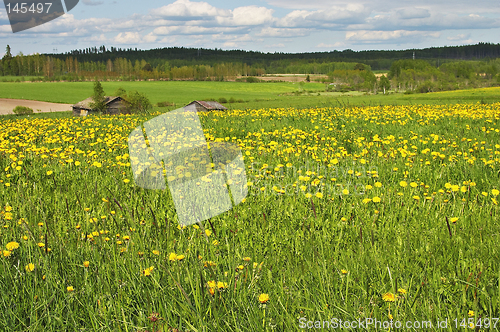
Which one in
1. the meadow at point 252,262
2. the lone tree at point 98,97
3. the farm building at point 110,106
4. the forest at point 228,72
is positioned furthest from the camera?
the forest at point 228,72

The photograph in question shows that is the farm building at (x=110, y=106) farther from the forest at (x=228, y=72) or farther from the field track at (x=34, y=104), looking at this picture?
the forest at (x=228, y=72)

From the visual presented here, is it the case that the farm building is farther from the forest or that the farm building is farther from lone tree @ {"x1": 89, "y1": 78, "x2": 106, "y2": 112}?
the forest

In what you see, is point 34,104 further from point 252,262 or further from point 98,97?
point 252,262

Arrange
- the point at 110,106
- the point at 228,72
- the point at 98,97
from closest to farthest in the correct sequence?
1. the point at 98,97
2. the point at 110,106
3. the point at 228,72

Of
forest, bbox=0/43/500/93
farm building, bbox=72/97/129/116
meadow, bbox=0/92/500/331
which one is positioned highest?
forest, bbox=0/43/500/93

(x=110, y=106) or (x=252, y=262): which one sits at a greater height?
(x=110, y=106)

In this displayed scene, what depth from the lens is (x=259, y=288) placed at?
218cm

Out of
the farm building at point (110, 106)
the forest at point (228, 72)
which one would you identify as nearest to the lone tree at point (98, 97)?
the farm building at point (110, 106)

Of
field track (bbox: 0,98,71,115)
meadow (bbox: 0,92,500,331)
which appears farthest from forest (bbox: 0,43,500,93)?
meadow (bbox: 0,92,500,331)

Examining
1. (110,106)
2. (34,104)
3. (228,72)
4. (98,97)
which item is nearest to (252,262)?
(98,97)

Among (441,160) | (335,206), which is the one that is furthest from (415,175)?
(335,206)

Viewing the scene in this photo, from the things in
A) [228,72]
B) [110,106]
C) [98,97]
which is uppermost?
[228,72]

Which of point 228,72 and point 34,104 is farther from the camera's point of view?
point 228,72

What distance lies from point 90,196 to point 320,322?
3274mm
